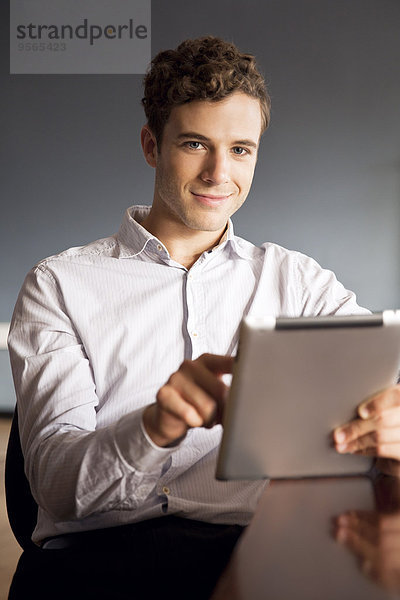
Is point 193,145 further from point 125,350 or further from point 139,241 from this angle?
point 125,350

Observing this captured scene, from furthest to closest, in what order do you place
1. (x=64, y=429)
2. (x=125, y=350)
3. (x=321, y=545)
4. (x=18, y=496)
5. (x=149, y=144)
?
(x=149, y=144)
(x=125, y=350)
(x=18, y=496)
(x=64, y=429)
(x=321, y=545)

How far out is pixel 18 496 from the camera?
4.08ft

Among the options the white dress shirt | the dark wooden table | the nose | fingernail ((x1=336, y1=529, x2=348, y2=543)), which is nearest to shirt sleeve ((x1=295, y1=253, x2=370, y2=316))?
the white dress shirt

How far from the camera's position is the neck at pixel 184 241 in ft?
5.03

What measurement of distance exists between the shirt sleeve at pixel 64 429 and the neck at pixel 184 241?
29cm

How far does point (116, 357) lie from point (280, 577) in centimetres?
82

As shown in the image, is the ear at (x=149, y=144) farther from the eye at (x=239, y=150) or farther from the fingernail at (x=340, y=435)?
the fingernail at (x=340, y=435)

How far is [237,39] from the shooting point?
434 cm

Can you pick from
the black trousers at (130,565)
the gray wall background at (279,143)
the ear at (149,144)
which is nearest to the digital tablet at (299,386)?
the black trousers at (130,565)

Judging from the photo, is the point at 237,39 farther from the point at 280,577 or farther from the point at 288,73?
the point at 280,577

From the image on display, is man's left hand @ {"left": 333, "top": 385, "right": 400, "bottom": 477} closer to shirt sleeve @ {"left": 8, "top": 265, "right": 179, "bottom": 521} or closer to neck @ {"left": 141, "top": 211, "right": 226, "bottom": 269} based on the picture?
shirt sleeve @ {"left": 8, "top": 265, "right": 179, "bottom": 521}

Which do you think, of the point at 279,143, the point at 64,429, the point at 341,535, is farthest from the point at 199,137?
the point at 279,143

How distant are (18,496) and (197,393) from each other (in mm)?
596

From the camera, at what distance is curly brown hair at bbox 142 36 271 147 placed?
1432mm
